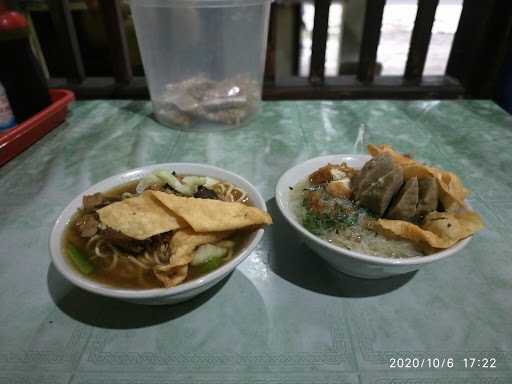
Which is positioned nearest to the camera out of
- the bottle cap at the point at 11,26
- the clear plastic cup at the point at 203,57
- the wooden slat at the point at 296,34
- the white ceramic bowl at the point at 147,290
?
the white ceramic bowl at the point at 147,290

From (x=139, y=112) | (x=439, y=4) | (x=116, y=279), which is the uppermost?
(x=439, y=4)

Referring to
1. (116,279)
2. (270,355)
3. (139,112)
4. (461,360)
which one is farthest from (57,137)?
(461,360)

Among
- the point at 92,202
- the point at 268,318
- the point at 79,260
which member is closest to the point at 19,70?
the point at 92,202

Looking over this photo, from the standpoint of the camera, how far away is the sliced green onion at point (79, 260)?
0.88 meters

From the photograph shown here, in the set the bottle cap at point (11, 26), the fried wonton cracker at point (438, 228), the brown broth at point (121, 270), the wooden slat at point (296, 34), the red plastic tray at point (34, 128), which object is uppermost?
the bottle cap at point (11, 26)

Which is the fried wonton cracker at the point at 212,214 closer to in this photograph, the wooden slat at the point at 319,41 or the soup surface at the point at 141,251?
the soup surface at the point at 141,251

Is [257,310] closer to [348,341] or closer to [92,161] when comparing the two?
[348,341]

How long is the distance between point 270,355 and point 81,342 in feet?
1.52

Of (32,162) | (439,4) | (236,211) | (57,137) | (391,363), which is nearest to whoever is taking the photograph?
(391,363)

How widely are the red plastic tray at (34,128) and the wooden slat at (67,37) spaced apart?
14.6 inches

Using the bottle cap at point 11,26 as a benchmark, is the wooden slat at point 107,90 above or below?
below

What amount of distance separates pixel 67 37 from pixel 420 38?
221 centimetres

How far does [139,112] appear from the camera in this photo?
7.28 ft

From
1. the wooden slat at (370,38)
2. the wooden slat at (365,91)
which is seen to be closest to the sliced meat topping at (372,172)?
the wooden slat at (365,91)
